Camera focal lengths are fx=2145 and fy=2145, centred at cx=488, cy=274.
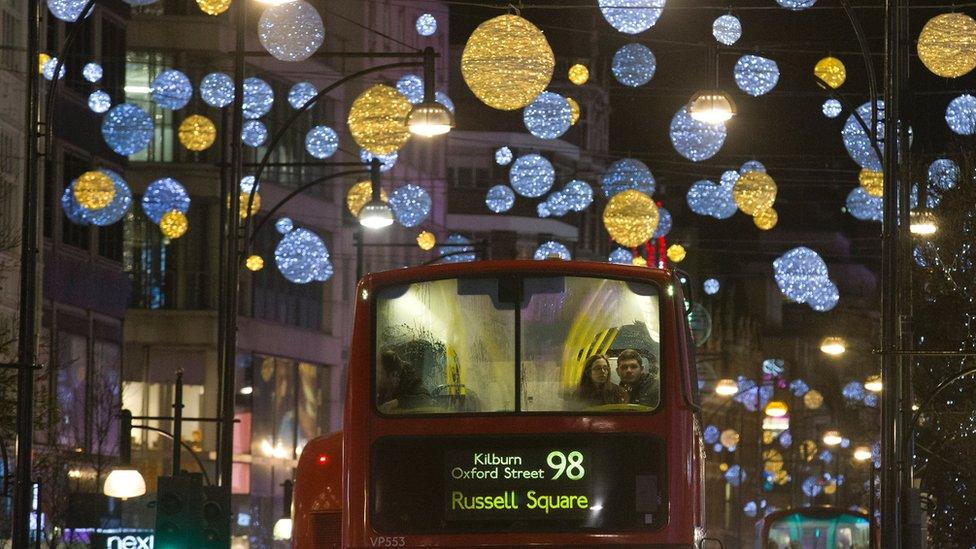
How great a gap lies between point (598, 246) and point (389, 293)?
3507 inches

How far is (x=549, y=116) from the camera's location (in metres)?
33.1

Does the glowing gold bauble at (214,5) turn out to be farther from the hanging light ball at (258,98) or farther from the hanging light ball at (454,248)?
the hanging light ball at (258,98)

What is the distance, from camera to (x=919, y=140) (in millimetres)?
42969

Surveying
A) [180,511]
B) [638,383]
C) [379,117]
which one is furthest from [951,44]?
[180,511]

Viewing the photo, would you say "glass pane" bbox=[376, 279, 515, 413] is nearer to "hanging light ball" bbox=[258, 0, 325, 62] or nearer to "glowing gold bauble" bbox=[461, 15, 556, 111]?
"glowing gold bauble" bbox=[461, 15, 556, 111]

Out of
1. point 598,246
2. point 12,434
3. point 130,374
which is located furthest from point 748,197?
point 598,246

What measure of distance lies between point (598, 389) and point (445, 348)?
1.16 metres

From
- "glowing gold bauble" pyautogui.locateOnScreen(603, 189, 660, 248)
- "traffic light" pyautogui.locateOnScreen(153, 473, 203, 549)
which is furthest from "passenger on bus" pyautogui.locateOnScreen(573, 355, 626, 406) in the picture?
"glowing gold bauble" pyautogui.locateOnScreen(603, 189, 660, 248)

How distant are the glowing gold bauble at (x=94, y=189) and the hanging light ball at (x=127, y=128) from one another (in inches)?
31.1

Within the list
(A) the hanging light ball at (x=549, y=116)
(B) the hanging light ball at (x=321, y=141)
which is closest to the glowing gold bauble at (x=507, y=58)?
(A) the hanging light ball at (x=549, y=116)

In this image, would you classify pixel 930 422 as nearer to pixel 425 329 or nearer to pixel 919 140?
pixel 919 140

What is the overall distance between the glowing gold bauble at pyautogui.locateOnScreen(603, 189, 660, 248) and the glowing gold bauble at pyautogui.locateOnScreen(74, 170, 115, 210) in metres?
7.66

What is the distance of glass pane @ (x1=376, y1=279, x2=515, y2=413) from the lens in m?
15.2

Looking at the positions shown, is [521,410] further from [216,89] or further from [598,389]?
[216,89]
